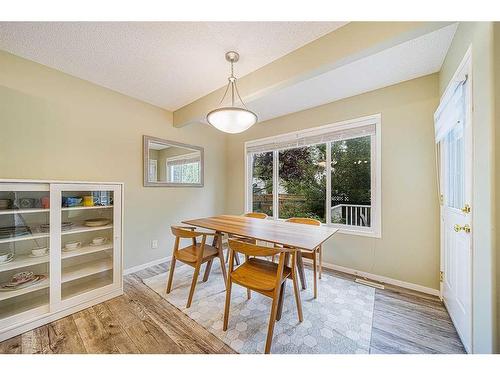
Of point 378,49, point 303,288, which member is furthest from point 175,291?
point 378,49

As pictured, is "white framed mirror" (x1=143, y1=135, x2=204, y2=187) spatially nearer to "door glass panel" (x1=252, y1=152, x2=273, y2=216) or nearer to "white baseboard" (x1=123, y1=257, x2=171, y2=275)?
"door glass panel" (x1=252, y1=152, x2=273, y2=216)

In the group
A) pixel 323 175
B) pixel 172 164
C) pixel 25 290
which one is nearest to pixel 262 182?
pixel 323 175

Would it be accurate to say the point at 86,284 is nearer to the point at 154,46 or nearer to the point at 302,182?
the point at 154,46

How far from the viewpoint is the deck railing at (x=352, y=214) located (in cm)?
254

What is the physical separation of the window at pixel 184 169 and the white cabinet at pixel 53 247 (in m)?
1.08

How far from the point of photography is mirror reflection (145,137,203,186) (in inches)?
112

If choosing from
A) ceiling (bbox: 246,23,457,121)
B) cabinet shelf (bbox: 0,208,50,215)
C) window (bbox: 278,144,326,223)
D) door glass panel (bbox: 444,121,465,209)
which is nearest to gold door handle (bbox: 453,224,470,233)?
door glass panel (bbox: 444,121,465,209)

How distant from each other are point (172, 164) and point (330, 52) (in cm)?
257
